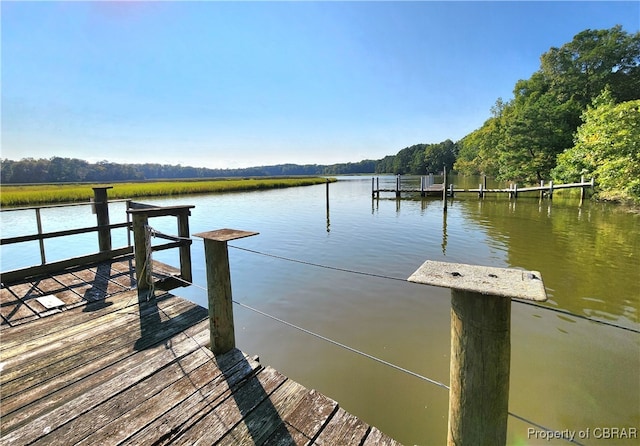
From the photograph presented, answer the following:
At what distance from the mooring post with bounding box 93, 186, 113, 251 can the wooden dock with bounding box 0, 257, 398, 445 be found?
87.8 inches

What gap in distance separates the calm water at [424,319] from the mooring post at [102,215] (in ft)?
5.56

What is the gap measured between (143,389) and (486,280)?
252cm

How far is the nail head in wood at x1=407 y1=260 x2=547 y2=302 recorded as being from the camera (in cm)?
120

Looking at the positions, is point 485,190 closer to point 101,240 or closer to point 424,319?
point 424,319

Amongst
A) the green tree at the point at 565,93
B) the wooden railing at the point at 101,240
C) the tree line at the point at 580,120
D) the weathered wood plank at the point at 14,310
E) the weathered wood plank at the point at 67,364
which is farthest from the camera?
the green tree at the point at 565,93

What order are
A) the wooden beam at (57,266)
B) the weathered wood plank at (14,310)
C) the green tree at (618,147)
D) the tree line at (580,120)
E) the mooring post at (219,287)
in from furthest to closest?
1. the tree line at (580,120)
2. the green tree at (618,147)
3. the wooden beam at (57,266)
4. the weathered wood plank at (14,310)
5. the mooring post at (219,287)

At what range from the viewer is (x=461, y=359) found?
1418 millimetres

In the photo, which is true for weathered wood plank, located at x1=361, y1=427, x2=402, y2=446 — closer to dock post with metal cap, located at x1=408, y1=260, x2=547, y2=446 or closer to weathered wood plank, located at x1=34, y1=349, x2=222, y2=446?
dock post with metal cap, located at x1=408, y1=260, x2=547, y2=446

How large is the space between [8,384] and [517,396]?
4.88 meters

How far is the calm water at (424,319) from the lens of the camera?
3.43 meters

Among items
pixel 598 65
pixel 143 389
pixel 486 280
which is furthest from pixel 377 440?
pixel 598 65

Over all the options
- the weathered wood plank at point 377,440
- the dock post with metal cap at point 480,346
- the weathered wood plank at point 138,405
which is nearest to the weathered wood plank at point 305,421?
the weathered wood plank at point 377,440

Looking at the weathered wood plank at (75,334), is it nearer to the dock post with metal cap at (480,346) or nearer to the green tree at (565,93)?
the dock post with metal cap at (480,346)

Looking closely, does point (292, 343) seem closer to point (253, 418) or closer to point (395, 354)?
point (395, 354)
